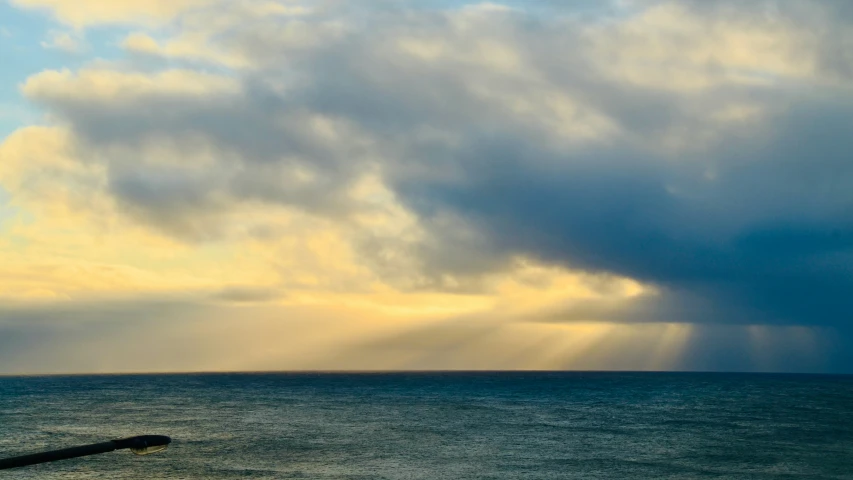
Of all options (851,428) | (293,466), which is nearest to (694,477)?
(293,466)

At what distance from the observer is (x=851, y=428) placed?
328 feet

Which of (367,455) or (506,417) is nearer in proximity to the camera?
(367,455)

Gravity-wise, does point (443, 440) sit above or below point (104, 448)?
below

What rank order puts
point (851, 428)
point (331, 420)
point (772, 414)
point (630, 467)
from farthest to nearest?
point (772, 414) < point (331, 420) < point (851, 428) < point (630, 467)

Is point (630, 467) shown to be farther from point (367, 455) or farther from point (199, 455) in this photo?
point (199, 455)

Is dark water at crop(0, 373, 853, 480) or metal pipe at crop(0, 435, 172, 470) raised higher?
metal pipe at crop(0, 435, 172, 470)

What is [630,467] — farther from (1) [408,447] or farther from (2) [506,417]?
(2) [506,417]

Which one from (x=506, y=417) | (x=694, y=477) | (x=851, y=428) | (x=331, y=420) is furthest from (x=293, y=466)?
(x=851, y=428)

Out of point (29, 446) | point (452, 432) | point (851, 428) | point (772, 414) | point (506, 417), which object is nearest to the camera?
point (29, 446)

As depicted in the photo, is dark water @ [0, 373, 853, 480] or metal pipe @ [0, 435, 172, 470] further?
dark water @ [0, 373, 853, 480]

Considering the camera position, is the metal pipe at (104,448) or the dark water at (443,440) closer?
the metal pipe at (104,448)

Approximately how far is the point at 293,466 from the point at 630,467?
98.5ft

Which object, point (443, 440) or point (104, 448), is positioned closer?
point (104, 448)

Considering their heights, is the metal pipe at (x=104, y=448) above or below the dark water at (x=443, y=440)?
above
